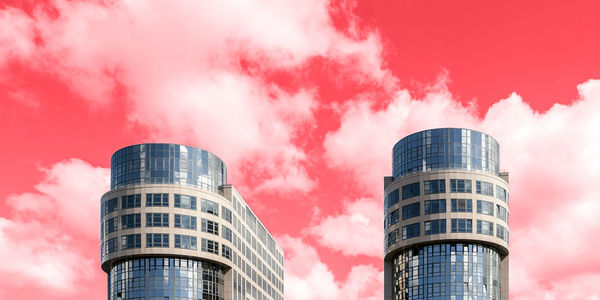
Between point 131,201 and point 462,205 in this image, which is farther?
point 462,205

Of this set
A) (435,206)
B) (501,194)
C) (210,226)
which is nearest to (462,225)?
(435,206)

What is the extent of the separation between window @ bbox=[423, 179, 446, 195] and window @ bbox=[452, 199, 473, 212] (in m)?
3.38

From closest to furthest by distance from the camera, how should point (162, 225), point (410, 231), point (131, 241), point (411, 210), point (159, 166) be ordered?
point (131, 241)
point (162, 225)
point (159, 166)
point (410, 231)
point (411, 210)

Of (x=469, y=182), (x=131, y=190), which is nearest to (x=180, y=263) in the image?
(x=131, y=190)

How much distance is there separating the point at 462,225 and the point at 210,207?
5094 centimetres

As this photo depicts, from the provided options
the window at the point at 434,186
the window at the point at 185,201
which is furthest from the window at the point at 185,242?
the window at the point at 434,186

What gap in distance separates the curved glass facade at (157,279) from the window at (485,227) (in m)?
57.0

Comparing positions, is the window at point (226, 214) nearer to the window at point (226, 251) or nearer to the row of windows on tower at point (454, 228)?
the window at point (226, 251)

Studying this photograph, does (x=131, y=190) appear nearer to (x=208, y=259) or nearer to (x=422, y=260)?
(x=208, y=259)

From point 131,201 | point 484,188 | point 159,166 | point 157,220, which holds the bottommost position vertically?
point 157,220

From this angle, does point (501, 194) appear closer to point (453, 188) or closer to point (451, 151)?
point (453, 188)

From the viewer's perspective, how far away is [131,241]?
177125 millimetres

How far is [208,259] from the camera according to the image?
183 metres

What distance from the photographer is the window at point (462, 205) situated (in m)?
180
